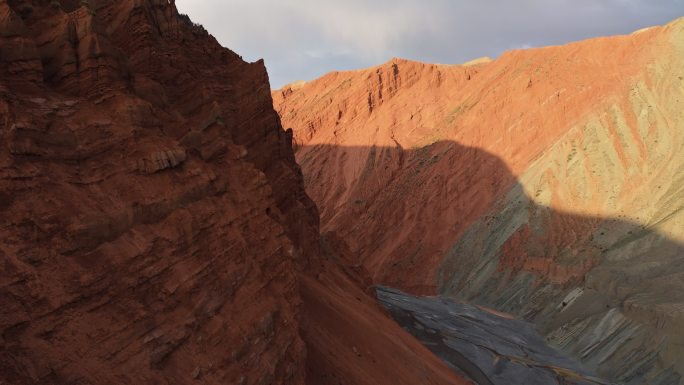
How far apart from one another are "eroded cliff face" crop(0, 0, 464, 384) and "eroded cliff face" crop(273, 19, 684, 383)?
18.8 metres

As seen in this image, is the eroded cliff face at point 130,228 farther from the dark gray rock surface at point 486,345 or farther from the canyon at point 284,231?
the dark gray rock surface at point 486,345

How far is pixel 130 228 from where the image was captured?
8.31 meters

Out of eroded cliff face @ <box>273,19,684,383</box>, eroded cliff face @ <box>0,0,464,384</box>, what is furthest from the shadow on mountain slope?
eroded cliff face @ <box>0,0,464,384</box>

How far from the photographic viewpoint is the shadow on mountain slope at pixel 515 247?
2475 centimetres

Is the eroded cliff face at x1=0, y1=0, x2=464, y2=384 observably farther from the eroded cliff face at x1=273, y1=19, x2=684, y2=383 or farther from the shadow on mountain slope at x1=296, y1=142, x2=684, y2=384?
the eroded cliff face at x1=273, y1=19, x2=684, y2=383

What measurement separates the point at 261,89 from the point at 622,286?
72.4ft

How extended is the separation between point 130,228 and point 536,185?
38544 mm

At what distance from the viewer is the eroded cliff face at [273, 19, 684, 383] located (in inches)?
1085

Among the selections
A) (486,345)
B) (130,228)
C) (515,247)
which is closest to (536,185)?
(515,247)

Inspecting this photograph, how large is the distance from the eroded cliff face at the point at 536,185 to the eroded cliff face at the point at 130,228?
18.8m

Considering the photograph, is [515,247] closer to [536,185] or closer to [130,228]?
[536,185]

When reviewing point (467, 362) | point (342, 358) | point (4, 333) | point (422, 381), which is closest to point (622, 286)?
point (467, 362)

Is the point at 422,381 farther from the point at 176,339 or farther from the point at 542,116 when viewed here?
the point at 542,116

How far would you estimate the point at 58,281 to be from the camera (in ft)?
22.7
